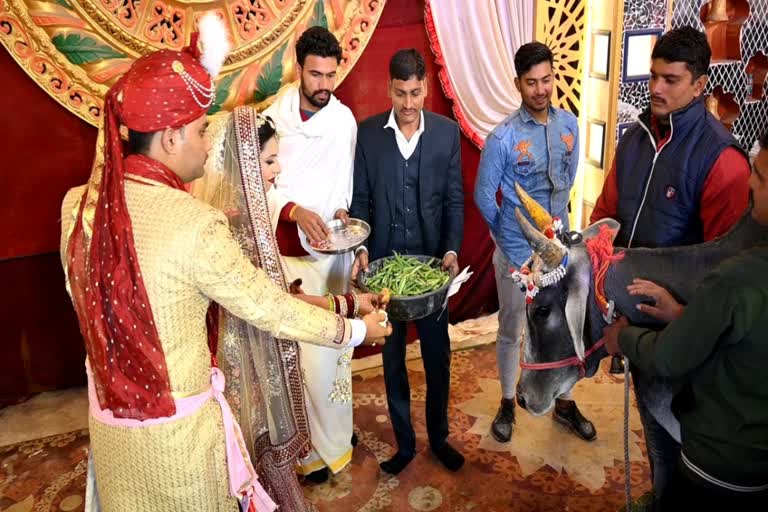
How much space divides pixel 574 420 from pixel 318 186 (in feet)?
5.89

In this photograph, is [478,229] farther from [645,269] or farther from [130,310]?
[130,310]

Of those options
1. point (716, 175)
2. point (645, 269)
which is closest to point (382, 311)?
point (645, 269)

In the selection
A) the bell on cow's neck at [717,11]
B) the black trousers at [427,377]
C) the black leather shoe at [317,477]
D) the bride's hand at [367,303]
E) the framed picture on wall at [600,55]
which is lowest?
the black leather shoe at [317,477]

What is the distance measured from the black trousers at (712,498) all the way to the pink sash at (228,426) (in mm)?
1279

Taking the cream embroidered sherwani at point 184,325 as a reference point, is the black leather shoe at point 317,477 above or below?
below

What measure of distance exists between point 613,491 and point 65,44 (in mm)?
3368

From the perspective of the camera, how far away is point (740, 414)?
1.89 meters

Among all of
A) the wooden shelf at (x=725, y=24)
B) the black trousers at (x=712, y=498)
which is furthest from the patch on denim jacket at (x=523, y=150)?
the wooden shelf at (x=725, y=24)

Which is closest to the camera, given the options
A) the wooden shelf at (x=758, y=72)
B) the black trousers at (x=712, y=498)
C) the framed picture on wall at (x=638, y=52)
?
the black trousers at (x=712, y=498)

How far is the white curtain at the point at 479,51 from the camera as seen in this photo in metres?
4.26

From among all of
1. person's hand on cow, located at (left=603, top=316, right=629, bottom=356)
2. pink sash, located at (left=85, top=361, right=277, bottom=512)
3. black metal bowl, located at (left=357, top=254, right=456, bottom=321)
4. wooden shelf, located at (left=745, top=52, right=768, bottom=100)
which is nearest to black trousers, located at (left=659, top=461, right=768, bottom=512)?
person's hand on cow, located at (left=603, top=316, right=629, bottom=356)

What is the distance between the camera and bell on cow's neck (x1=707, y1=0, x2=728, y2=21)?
15.6 feet

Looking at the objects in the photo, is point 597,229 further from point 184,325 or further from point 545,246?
point 184,325

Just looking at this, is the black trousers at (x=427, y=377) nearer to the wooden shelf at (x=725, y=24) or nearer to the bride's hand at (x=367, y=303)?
the bride's hand at (x=367, y=303)
